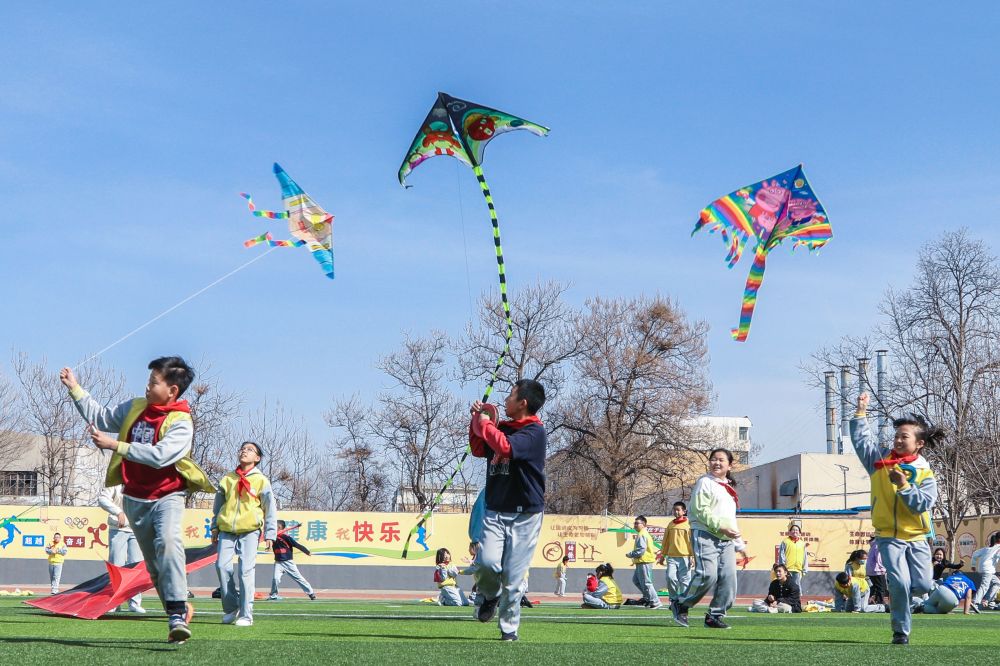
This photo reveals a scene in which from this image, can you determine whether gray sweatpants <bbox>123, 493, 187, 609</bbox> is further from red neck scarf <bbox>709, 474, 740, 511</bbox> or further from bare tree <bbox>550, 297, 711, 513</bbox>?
bare tree <bbox>550, 297, 711, 513</bbox>

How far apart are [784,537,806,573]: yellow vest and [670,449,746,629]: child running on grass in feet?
35.1

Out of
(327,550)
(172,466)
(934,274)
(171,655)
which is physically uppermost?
(934,274)

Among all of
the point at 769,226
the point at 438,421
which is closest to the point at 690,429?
the point at 438,421

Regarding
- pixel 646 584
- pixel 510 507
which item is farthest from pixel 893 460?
pixel 646 584

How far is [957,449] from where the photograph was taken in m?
37.4

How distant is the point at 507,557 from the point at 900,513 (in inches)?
139

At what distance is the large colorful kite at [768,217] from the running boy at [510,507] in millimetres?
6966

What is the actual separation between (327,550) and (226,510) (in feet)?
74.0

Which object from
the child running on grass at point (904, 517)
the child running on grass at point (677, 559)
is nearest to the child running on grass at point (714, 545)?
the child running on grass at point (904, 517)

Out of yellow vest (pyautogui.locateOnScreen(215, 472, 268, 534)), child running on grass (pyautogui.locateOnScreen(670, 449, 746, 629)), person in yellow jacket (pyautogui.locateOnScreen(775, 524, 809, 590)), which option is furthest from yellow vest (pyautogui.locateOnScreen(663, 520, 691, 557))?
yellow vest (pyautogui.locateOnScreen(215, 472, 268, 534))

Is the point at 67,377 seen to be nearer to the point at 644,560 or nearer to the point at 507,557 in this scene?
the point at 507,557

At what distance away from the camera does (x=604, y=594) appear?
2005cm

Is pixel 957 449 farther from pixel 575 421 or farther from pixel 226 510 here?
pixel 226 510

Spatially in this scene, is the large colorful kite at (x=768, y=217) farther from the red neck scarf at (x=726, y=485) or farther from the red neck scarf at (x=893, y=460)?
the red neck scarf at (x=893, y=460)
